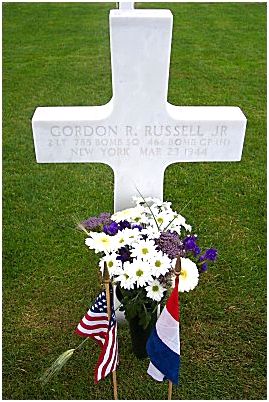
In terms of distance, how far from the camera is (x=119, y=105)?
2.80 m

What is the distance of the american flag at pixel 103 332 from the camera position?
2574mm

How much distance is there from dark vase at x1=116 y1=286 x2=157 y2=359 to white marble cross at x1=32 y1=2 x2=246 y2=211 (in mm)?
720

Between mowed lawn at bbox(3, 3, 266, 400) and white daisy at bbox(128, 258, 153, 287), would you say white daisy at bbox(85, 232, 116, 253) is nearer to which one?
white daisy at bbox(128, 258, 153, 287)

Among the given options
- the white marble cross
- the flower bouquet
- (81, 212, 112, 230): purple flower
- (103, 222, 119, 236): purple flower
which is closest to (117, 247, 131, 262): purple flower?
the flower bouquet

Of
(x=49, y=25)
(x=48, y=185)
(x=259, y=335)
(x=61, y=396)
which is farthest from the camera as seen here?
(x=49, y=25)

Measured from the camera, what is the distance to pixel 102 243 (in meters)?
2.76

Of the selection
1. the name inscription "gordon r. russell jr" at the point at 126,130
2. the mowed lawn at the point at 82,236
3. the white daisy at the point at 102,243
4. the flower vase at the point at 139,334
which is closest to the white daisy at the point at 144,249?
the white daisy at the point at 102,243

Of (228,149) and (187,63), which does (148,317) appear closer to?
(228,149)

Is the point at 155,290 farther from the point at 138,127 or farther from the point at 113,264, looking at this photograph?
the point at 138,127

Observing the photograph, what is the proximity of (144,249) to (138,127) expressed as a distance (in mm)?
658

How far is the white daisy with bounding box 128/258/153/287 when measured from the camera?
8.50 feet

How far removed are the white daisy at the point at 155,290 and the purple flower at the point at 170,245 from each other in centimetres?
15

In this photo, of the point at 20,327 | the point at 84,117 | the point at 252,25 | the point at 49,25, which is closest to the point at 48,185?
the point at 20,327

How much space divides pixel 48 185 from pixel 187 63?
11.1ft
